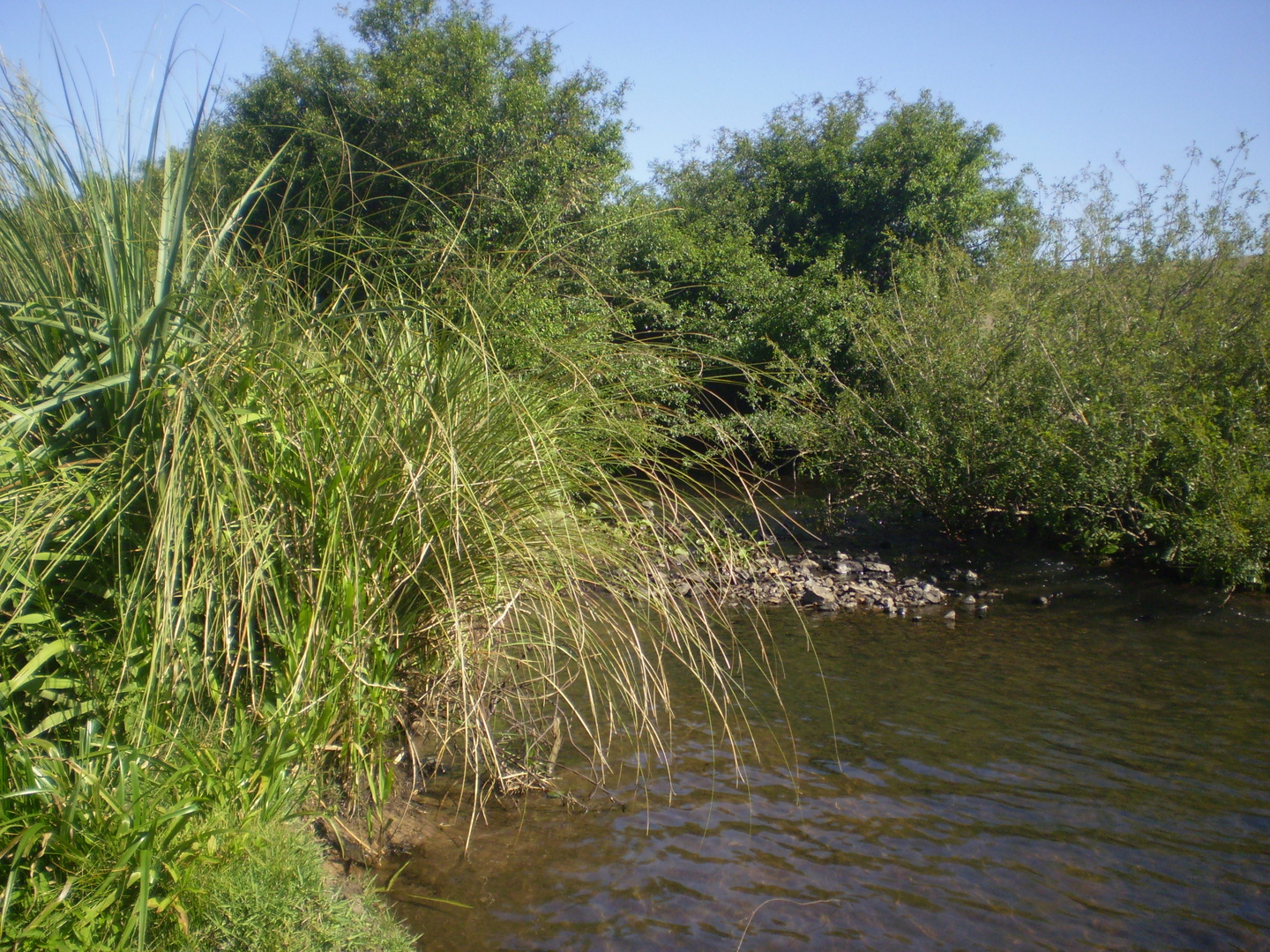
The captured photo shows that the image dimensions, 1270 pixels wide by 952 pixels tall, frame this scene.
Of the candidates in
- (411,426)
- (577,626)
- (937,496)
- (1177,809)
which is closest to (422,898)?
(577,626)

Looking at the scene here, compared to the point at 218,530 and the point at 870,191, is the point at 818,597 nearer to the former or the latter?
the point at 218,530

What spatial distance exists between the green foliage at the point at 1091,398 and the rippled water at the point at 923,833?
2.05 m

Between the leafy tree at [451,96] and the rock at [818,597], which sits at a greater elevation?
the leafy tree at [451,96]

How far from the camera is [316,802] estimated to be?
2.62 m

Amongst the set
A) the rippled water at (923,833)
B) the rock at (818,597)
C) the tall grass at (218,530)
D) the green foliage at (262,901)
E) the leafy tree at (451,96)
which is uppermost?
the leafy tree at (451,96)

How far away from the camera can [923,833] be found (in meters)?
3.94

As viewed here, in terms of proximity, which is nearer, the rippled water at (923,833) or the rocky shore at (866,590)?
the rippled water at (923,833)

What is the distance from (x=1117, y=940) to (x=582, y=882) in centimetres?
204

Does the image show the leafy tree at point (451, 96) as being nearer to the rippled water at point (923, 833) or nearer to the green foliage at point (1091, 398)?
the green foliage at point (1091, 398)

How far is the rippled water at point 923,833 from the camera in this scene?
318cm

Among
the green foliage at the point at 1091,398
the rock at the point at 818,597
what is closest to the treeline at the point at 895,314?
the green foliage at the point at 1091,398

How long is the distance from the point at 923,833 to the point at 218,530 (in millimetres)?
3338

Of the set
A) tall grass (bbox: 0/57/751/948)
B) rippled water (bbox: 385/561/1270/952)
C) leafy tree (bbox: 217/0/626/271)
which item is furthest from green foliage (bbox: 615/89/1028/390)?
tall grass (bbox: 0/57/751/948)

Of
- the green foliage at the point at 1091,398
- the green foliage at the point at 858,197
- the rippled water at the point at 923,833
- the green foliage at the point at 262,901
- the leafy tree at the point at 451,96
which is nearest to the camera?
the green foliage at the point at 262,901
